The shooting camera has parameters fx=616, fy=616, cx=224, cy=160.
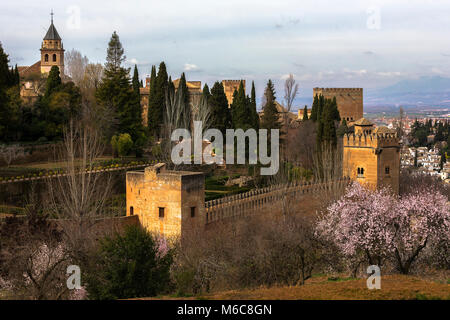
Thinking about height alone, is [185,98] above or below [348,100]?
below

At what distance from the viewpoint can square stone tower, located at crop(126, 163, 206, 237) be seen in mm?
22656

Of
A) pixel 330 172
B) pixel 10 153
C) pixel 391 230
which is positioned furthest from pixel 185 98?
pixel 391 230

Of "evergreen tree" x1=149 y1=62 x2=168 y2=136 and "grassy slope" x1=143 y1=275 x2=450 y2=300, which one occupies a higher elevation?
"evergreen tree" x1=149 y1=62 x2=168 y2=136

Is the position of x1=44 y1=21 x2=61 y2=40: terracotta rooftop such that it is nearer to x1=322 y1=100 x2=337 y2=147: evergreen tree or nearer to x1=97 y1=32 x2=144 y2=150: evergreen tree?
x1=97 y1=32 x2=144 y2=150: evergreen tree

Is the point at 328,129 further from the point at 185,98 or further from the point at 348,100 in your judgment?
the point at 348,100

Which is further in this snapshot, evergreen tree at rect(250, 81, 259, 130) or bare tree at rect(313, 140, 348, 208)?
evergreen tree at rect(250, 81, 259, 130)

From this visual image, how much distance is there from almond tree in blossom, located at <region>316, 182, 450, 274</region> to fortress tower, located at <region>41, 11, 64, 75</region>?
5017cm

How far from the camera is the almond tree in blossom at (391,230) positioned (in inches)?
759

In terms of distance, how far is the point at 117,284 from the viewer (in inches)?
599

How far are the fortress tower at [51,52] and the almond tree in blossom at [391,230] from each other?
1975 inches

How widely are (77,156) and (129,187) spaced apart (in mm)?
12271

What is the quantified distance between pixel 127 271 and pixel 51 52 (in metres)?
53.4

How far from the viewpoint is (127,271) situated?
15.6 m

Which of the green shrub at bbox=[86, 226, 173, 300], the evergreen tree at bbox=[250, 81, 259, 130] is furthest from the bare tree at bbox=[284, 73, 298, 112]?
the green shrub at bbox=[86, 226, 173, 300]
